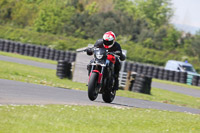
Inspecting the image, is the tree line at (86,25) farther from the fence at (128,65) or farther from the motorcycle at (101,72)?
the motorcycle at (101,72)

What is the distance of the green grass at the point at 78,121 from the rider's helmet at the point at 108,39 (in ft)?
5.67

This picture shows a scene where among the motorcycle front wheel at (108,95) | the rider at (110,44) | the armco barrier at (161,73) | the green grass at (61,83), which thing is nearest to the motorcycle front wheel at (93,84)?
the motorcycle front wheel at (108,95)

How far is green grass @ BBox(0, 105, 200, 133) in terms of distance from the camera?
6.23 m

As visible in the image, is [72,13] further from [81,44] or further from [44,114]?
[44,114]

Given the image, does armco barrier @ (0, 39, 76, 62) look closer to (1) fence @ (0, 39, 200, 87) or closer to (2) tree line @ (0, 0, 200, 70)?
(1) fence @ (0, 39, 200, 87)

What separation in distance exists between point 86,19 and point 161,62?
72.3 ft

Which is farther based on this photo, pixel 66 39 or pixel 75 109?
pixel 66 39

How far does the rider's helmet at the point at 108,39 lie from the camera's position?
10.1 m

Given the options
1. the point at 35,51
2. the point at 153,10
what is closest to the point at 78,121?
the point at 35,51

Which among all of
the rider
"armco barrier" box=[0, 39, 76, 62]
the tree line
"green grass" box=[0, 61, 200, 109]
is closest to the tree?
the tree line

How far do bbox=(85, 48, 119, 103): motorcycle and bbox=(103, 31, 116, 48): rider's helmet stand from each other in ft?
0.90

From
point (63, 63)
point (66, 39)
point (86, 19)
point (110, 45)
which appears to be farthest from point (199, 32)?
point (110, 45)

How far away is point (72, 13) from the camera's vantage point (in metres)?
71.7

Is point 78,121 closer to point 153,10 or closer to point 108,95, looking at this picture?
point 108,95
